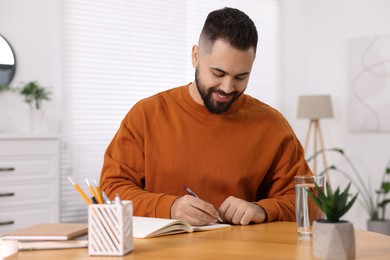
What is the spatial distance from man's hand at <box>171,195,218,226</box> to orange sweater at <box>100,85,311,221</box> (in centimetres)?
33

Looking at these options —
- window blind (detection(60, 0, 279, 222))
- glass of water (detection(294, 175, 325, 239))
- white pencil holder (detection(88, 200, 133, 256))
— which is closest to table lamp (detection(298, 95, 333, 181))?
window blind (detection(60, 0, 279, 222))

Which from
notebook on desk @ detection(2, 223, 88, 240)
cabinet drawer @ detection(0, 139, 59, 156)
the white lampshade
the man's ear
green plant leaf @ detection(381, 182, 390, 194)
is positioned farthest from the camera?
the white lampshade

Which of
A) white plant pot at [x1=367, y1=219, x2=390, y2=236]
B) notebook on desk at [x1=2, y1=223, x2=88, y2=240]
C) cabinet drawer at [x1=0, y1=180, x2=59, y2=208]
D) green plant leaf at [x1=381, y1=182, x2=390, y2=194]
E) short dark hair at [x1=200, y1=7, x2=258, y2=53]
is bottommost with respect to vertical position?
white plant pot at [x1=367, y1=219, x2=390, y2=236]

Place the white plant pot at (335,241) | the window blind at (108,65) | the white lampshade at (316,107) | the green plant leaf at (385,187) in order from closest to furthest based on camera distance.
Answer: the white plant pot at (335,241) → the window blind at (108,65) → the green plant leaf at (385,187) → the white lampshade at (316,107)

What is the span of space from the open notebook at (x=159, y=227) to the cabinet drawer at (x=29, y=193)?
2604mm

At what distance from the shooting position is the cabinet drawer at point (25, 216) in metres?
4.05

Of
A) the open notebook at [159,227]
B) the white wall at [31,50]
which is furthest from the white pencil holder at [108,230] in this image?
the white wall at [31,50]

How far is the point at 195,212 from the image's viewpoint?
5.58 ft

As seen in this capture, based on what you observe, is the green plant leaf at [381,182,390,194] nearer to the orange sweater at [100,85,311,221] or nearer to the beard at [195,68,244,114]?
the orange sweater at [100,85,311,221]

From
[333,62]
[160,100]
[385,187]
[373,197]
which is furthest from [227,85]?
[333,62]

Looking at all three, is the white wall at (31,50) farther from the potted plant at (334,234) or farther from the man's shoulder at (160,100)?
the potted plant at (334,234)

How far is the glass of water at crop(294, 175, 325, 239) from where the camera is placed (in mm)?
1463

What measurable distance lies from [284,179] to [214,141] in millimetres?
260

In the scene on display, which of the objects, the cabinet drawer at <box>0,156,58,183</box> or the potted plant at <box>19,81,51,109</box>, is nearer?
the cabinet drawer at <box>0,156,58,183</box>
